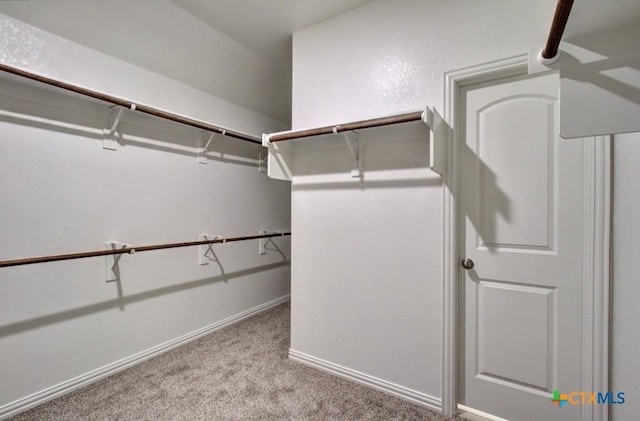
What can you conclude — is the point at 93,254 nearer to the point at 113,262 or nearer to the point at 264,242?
the point at 113,262

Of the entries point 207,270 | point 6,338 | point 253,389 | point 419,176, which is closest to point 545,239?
point 419,176

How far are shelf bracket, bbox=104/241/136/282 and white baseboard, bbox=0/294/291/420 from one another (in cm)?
61

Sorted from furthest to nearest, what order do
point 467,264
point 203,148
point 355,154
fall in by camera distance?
point 203,148 < point 355,154 < point 467,264

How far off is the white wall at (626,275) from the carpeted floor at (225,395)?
88 centimetres

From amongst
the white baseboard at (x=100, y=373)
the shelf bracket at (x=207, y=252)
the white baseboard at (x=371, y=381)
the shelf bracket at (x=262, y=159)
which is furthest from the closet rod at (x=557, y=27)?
the white baseboard at (x=100, y=373)

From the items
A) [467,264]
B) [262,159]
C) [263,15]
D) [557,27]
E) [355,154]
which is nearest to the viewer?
[557,27]

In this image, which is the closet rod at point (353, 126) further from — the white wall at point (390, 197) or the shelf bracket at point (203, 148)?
the shelf bracket at point (203, 148)

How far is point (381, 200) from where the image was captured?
188 centimetres

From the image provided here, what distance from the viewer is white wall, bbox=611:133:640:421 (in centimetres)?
129

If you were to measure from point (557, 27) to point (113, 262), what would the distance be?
2.63 metres

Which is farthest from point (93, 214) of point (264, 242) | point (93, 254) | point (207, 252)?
point (264, 242)

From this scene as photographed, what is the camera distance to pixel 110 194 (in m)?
2.10

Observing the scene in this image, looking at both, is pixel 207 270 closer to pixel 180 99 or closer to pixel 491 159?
pixel 180 99

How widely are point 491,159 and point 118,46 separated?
2.51 m
